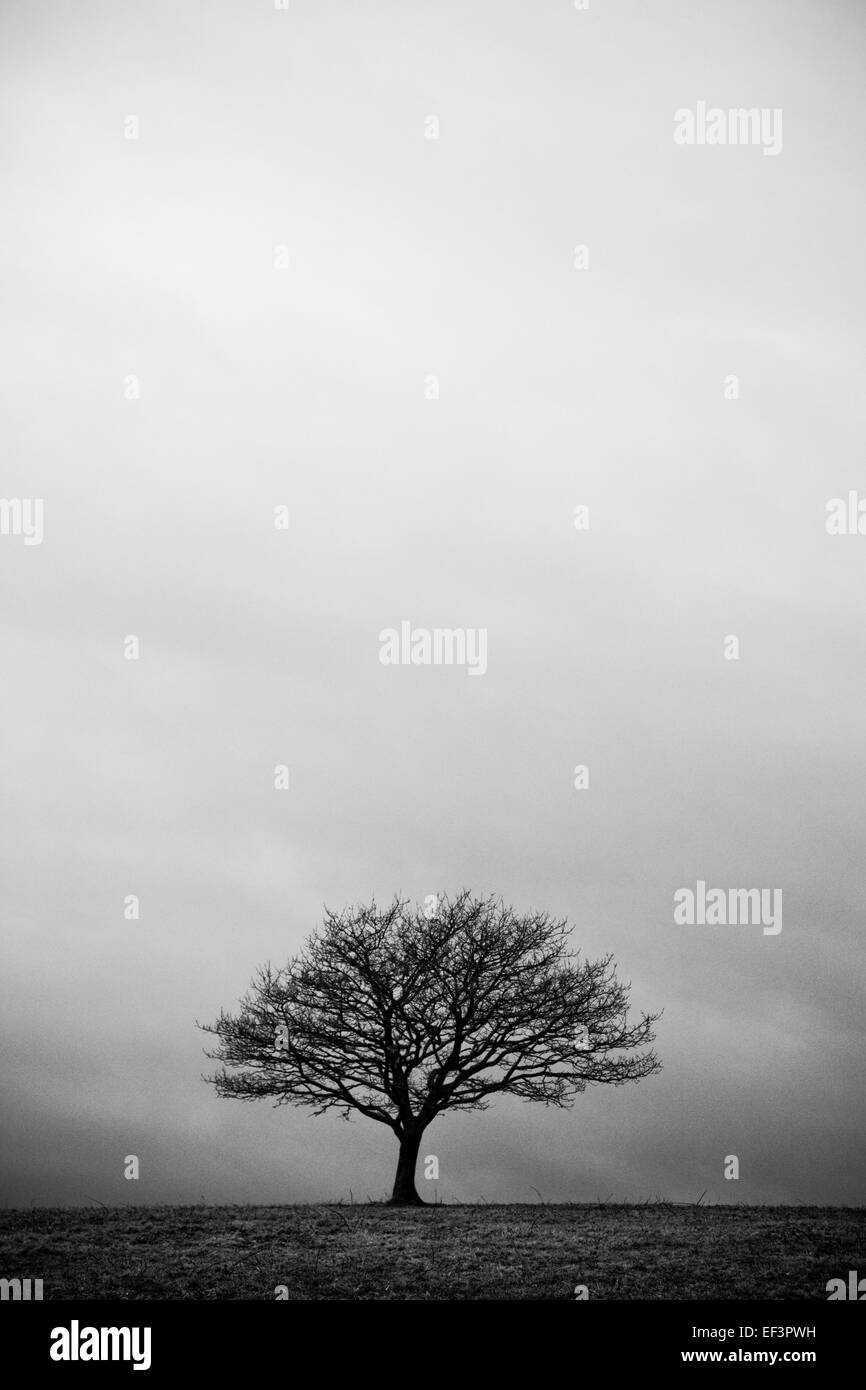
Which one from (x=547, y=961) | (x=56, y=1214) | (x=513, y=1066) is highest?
(x=547, y=961)

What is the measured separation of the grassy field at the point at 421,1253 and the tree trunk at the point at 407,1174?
390 centimetres

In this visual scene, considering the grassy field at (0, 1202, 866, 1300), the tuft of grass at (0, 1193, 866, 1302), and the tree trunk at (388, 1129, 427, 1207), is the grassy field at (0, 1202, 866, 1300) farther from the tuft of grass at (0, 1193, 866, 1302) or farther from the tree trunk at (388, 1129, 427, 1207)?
the tree trunk at (388, 1129, 427, 1207)

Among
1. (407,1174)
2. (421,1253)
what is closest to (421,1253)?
(421,1253)

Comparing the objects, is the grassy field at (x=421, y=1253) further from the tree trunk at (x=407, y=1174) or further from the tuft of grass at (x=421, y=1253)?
the tree trunk at (x=407, y=1174)

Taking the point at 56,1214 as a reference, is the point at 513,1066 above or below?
above

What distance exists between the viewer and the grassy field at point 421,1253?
802 inches

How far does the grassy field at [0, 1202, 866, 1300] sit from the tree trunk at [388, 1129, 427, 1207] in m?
3.90

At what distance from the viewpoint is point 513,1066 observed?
115 ft

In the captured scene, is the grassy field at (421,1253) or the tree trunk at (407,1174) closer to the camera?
the grassy field at (421,1253)

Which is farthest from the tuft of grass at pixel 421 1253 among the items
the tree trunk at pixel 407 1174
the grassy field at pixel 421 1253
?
the tree trunk at pixel 407 1174

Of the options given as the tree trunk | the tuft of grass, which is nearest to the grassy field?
the tuft of grass
